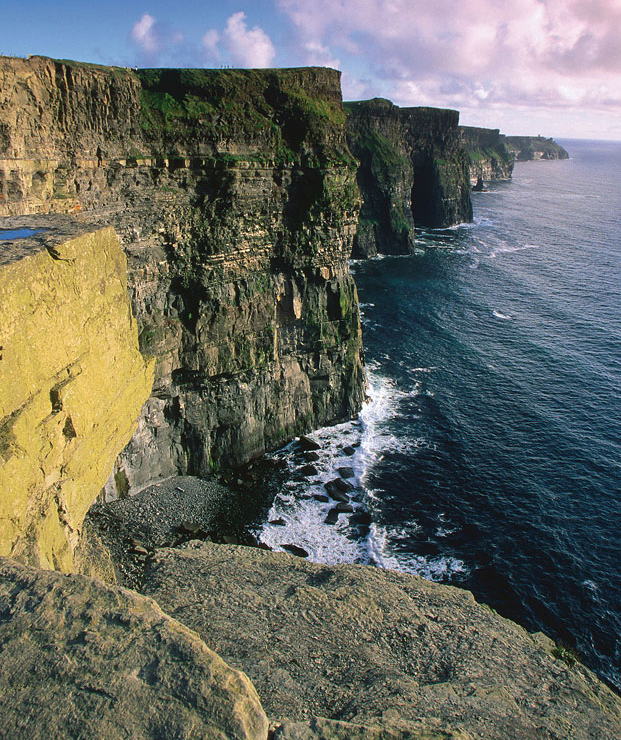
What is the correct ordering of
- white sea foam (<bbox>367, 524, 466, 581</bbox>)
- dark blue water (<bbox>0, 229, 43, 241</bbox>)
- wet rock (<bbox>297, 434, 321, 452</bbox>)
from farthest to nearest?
1. wet rock (<bbox>297, 434, 321, 452</bbox>)
2. white sea foam (<bbox>367, 524, 466, 581</bbox>)
3. dark blue water (<bbox>0, 229, 43, 241</bbox>)

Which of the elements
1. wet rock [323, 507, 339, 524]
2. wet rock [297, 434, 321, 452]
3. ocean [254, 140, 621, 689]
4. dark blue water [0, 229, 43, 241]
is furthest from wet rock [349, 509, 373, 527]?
dark blue water [0, 229, 43, 241]

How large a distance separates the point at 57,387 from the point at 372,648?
1288 centimetres

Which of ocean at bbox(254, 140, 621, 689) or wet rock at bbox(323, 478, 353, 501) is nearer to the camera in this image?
ocean at bbox(254, 140, 621, 689)

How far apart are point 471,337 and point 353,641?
48229mm

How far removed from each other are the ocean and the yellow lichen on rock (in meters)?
21.6

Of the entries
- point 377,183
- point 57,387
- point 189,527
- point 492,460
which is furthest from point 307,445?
point 377,183

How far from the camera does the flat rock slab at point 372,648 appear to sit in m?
13.7

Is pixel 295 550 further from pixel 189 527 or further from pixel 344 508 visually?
pixel 189 527

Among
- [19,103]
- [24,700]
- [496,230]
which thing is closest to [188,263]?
[19,103]

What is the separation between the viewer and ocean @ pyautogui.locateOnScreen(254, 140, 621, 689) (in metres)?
29.3

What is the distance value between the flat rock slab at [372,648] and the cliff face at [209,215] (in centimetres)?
1518

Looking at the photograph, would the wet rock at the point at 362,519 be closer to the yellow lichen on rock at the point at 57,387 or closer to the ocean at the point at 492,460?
the ocean at the point at 492,460

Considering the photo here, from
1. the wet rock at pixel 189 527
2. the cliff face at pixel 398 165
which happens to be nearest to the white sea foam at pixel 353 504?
the wet rock at pixel 189 527

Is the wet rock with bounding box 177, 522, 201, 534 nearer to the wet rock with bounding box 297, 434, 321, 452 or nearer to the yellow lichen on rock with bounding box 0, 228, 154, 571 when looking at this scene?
the wet rock with bounding box 297, 434, 321, 452
